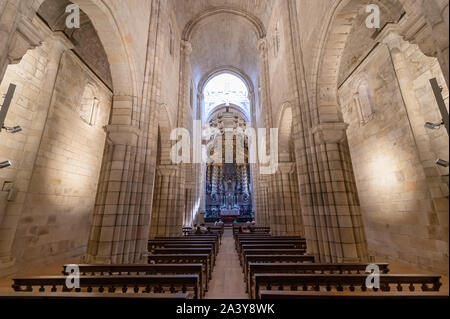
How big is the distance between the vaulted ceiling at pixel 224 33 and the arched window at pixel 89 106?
7658mm

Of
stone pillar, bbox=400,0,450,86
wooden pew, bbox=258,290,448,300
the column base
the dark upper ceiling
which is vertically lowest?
the column base

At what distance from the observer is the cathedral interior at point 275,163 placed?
13.5 ft

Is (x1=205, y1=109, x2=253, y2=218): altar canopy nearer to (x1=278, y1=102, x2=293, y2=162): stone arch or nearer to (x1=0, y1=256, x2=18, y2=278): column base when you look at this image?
(x1=278, y1=102, x2=293, y2=162): stone arch

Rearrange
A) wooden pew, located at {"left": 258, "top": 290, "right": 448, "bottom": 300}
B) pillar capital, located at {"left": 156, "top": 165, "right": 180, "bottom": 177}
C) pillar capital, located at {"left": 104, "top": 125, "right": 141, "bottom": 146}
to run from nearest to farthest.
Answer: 1. wooden pew, located at {"left": 258, "top": 290, "right": 448, "bottom": 300}
2. pillar capital, located at {"left": 104, "top": 125, "right": 141, "bottom": 146}
3. pillar capital, located at {"left": 156, "top": 165, "right": 180, "bottom": 177}

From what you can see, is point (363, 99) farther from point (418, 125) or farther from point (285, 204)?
point (285, 204)

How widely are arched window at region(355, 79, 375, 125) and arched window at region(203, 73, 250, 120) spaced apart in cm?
1664

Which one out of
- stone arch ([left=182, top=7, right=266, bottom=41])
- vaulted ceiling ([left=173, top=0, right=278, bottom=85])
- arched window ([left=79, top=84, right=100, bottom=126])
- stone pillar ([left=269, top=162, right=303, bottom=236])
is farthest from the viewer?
stone arch ([left=182, top=7, right=266, bottom=41])

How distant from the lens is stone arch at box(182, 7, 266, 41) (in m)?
13.6

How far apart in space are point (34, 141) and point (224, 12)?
14495mm

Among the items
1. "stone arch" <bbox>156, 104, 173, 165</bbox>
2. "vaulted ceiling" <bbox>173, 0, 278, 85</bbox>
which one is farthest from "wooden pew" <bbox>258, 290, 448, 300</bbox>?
"vaulted ceiling" <bbox>173, 0, 278, 85</bbox>

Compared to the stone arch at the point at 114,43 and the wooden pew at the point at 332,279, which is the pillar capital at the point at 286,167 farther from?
the stone arch at the point at 114,43

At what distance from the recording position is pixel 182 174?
11023 mm
